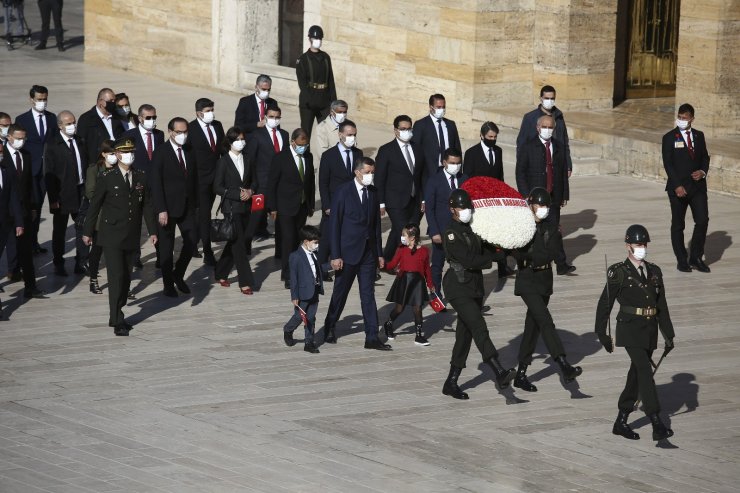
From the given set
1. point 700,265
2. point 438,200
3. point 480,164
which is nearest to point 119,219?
point 438,200

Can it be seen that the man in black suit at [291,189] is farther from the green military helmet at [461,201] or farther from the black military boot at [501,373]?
the black military boot at [501,373]

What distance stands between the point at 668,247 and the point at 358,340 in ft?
16.0

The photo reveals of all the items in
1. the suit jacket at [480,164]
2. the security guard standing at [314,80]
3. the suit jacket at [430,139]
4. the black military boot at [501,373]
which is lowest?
the black military boot at [501,373]

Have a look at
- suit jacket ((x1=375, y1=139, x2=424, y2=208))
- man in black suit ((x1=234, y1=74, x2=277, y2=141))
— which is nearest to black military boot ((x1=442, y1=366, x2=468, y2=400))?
suit jacket ((x1=375, y1=139, x2=424, y2=208))

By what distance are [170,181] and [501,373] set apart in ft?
15.3

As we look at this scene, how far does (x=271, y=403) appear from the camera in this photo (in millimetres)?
11492

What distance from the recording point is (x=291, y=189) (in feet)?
49.1

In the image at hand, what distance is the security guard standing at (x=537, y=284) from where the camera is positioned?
11.7 metres

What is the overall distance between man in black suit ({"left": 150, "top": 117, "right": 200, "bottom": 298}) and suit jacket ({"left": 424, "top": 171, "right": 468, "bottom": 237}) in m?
2.31

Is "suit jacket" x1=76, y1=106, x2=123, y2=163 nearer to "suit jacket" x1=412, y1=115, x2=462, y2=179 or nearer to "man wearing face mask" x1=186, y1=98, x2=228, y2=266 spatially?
"man wearing face mask" x1=186, y1=98, x2=228, y2=266

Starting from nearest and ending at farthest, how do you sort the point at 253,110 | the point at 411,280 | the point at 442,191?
the point at 411,280 < the point at 442,191 < the point at 253,110

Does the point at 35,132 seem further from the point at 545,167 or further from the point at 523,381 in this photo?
the point at 523,381

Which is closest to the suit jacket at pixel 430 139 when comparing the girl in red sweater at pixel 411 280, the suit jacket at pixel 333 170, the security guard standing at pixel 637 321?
the suit jacket at pixel 333 170

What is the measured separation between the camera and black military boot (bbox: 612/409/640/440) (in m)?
10.8
